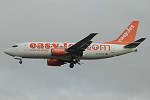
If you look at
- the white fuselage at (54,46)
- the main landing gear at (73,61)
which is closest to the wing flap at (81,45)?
the white fuselage at (54,46)

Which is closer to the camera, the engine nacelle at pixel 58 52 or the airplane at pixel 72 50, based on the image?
the engine nacelle at pixel 58 52

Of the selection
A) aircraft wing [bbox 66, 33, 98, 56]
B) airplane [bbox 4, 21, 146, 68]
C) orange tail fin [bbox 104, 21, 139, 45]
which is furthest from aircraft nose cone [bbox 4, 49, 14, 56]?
orange tail fin [bbox 104, 21, 139, 45]

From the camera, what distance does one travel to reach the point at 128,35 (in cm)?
8306

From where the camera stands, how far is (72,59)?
77250mm

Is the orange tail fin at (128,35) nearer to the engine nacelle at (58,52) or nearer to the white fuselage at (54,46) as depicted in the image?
the white fuselage at (54,46)

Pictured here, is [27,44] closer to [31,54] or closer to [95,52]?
[31,54]

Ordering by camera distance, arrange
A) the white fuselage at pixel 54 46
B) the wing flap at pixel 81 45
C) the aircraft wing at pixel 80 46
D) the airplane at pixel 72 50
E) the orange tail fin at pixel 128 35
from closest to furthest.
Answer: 1. the wing flap at pixel 81 45
2. the aircraft wing at pixel 80 46
3. the airplane at pixel 72 50
4. the white fuselage at pixel 54 46
5. the orange tail fin at pixel 128 35

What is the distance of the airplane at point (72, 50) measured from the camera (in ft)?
245

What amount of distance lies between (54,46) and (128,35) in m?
16.5

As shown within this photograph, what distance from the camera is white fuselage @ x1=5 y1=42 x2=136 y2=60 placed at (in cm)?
7500

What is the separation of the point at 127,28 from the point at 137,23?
2.51m

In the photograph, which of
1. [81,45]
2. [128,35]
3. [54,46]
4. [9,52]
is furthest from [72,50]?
[128,35]

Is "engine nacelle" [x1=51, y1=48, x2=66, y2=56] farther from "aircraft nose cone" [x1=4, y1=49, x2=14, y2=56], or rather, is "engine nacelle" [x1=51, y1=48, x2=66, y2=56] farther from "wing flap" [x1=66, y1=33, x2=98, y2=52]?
"aircraft nose cone" [x1=4, y1=49, x2=14, y2=56]

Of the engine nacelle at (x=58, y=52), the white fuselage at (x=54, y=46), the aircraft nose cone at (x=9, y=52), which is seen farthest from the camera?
the aircraft nose cone at (x=9, y=52)
